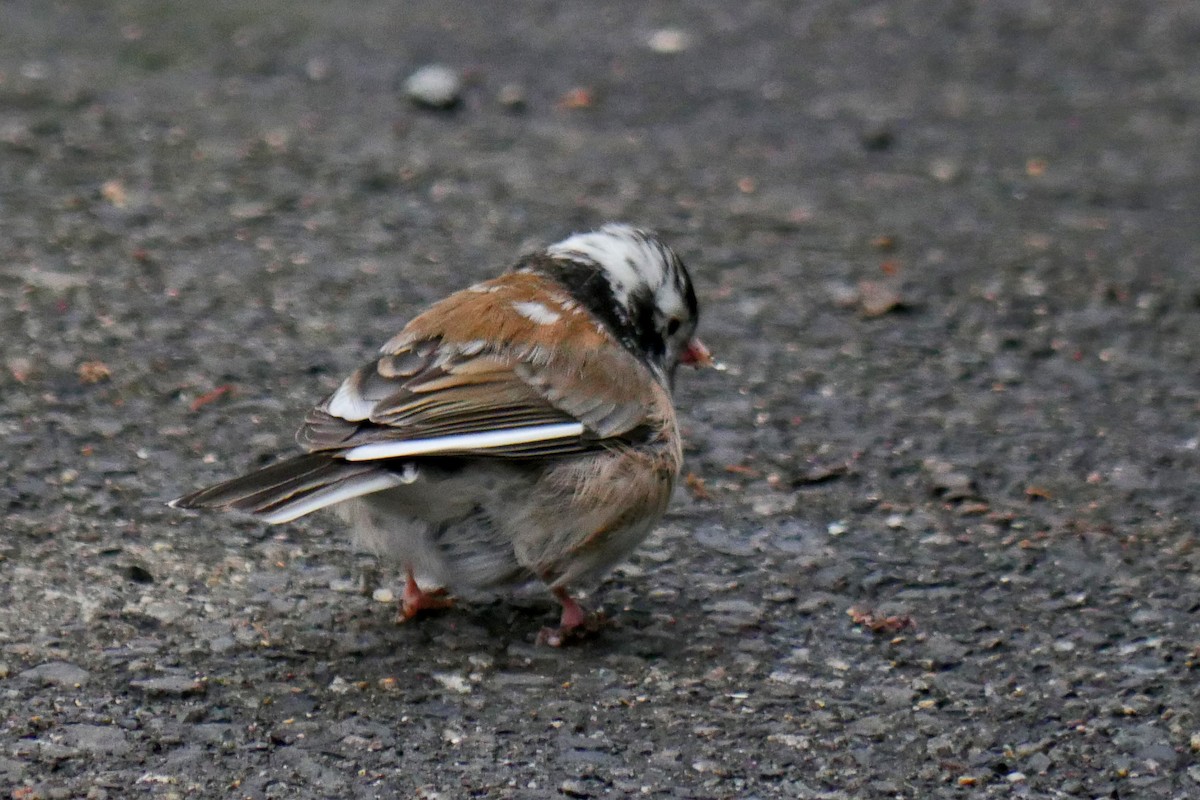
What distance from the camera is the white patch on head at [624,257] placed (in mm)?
4660

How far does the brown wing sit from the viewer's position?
3.85 m

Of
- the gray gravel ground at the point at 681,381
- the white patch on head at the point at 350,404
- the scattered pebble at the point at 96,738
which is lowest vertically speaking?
the gray gravel ground at the point at 681,381

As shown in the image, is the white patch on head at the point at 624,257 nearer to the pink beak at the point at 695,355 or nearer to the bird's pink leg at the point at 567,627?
the pink beak at the point at 695,355

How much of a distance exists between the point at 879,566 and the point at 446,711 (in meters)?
1.43

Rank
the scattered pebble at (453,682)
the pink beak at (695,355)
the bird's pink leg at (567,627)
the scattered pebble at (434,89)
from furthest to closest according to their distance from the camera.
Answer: the scattered pebble at (434,89)
the pink beak at (695,355)
the bird's pink leg at (567,627)
the scattered pebble at (453,682)

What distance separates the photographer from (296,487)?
12.2 ft

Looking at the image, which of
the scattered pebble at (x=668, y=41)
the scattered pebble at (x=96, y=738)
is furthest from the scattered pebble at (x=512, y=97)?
the scattered pebble at (x=96, y=738)

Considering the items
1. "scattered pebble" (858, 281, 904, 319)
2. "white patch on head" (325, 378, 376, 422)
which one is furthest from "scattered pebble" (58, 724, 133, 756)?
"scattered pebble" (858, 281, 904, 319)

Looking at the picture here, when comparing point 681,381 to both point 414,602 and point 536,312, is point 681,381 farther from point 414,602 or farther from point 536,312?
point 414,602

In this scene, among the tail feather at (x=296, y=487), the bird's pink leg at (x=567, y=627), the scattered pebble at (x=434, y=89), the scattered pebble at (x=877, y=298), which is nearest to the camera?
the tail feather at (x=296, y=487)

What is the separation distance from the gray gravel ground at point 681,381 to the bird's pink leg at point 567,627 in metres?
0.07

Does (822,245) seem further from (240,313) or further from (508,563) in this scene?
(508,563)

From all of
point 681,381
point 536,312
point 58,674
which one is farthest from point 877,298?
point 58,674

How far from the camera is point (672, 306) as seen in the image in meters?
4.74
